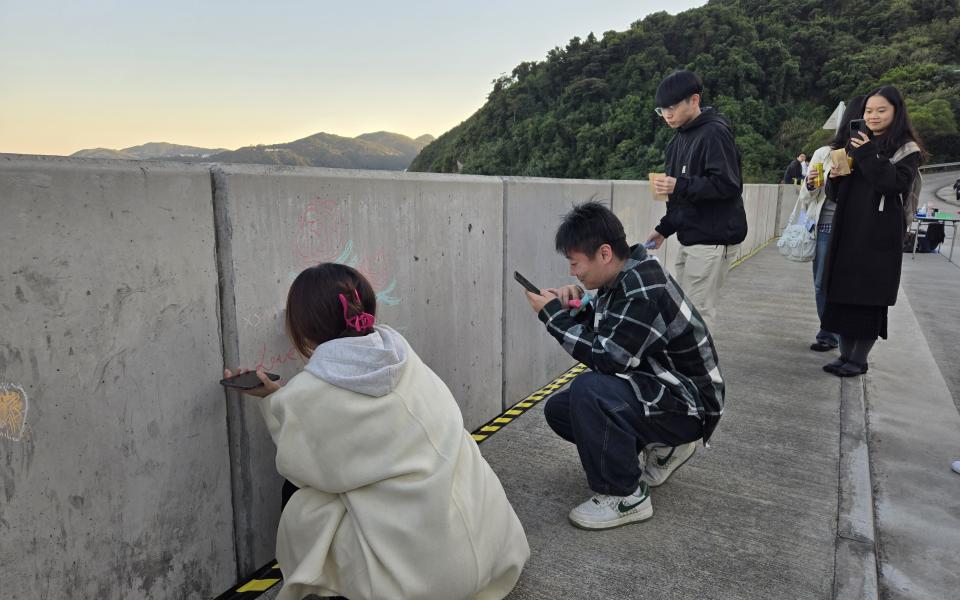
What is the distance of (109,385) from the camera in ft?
5.64

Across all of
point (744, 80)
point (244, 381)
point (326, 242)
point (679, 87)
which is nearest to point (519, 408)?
point (326, 242)

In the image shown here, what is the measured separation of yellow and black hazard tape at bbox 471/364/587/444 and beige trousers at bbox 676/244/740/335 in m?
1.15

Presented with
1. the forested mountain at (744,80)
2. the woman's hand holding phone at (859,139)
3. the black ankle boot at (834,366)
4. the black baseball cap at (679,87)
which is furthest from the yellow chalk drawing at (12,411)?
the forested mountain at (744,80)

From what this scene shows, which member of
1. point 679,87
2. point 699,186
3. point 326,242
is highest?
point 679,87

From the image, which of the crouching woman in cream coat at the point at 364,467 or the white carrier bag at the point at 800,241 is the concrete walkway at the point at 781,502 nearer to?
the crouching woman in cream coat at the point at 364,467

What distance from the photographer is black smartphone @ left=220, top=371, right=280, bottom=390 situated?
6.22 ft

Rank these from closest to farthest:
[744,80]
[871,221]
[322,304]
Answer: [322,304] < [871,221] < [744,80]

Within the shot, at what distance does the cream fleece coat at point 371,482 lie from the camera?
5.61 ft

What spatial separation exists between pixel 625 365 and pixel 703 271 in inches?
71.5

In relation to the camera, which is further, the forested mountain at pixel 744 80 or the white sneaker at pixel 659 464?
the forested mountain at pixel 744 80

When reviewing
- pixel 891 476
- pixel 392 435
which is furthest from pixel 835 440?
pixel 392 435

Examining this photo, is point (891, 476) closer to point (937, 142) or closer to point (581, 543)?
point (581, 543)

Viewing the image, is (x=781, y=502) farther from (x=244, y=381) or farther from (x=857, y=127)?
(x=857, y=127)

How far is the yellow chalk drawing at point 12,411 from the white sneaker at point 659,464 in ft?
7.79
